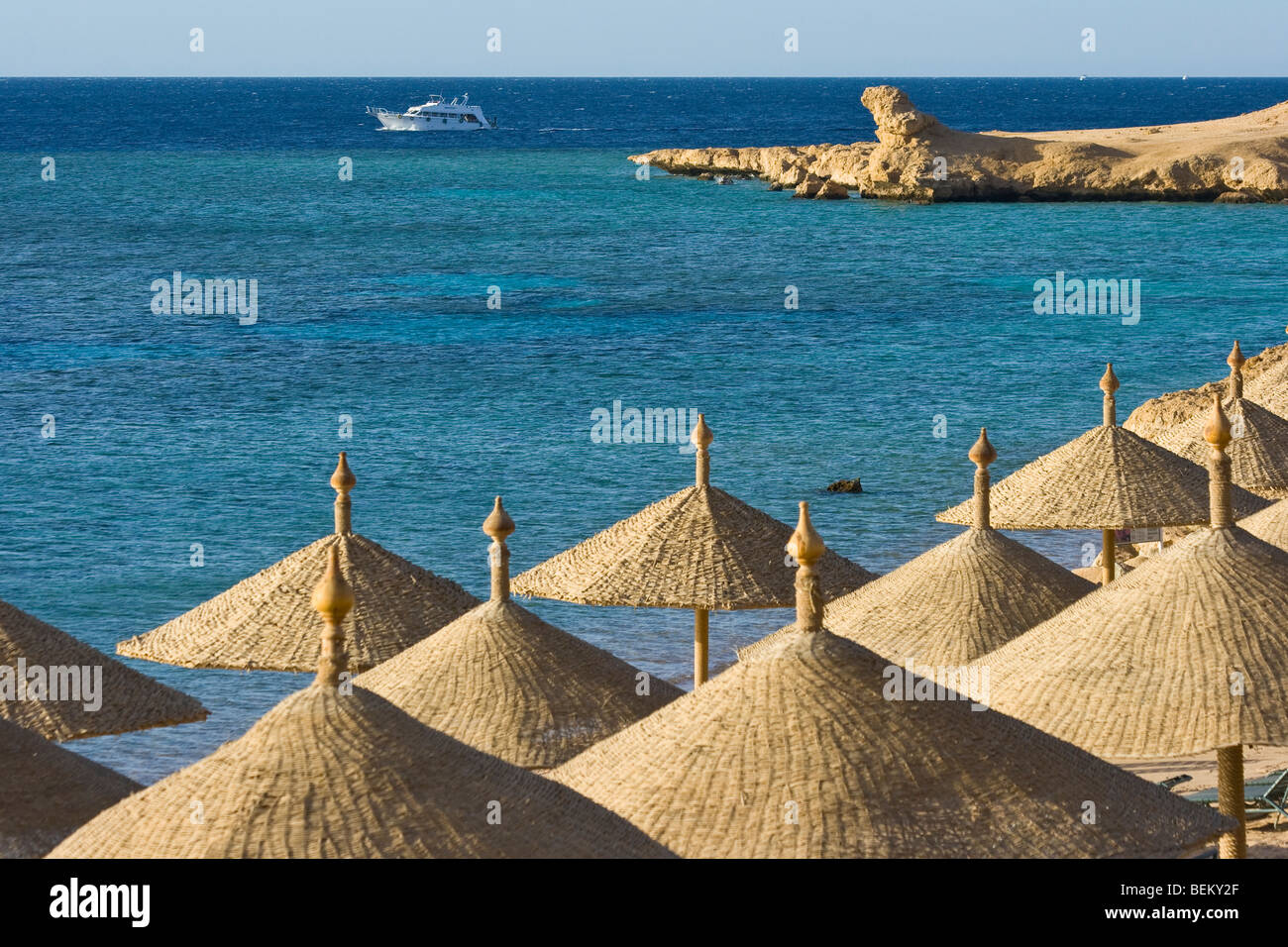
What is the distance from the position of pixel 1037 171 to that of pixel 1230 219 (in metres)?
10.6

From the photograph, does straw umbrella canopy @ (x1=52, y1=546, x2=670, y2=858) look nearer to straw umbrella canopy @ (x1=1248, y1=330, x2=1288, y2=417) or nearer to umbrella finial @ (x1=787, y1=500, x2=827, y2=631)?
umbrella finial @ (x1=787, y1=500, x2=827, y2=631)

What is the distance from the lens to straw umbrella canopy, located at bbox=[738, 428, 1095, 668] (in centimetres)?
1352

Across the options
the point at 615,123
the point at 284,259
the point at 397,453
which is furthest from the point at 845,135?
the point at 397,453

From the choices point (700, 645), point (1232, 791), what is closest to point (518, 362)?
point (700, 645)

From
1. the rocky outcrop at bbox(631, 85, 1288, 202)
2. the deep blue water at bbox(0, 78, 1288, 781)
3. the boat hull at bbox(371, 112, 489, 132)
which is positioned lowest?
the deep blue water at bbox(0, 78, 1288, 781)

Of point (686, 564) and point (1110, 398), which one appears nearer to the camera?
point (686, 564)

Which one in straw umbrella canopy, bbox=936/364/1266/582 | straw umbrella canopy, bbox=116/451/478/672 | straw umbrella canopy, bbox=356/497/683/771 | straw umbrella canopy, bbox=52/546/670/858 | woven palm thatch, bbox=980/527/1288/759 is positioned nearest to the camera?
straw umbrella canopy, bbox=52/546/670/858

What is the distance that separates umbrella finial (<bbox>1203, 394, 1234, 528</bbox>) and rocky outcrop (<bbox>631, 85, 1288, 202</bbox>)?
73.2 m

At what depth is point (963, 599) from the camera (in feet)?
45.3

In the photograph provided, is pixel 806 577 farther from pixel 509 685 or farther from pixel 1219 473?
pixel 509 685

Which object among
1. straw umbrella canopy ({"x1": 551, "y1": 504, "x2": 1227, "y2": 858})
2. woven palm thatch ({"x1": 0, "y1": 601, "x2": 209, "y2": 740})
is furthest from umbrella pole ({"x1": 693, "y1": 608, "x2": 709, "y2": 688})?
straw umbrella canopy ({"x1": 551, "y1": 504, "x2": 1227, "y2": 858})

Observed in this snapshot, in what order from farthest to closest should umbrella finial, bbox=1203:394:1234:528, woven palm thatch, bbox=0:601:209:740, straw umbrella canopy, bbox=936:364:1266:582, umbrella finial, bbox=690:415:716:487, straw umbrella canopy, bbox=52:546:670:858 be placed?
1. straw umbrella canopy, bbox=936:364:1266:582
2. umbrella finial, bbox=690:415:716:487
3. woven palm thatch, bbox=0:601:209:740
4. umbrella finial, bbox=1203:394:1234:528
5. straw umbrella canopy, bbox=52:546:670:858

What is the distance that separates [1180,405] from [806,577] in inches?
864
